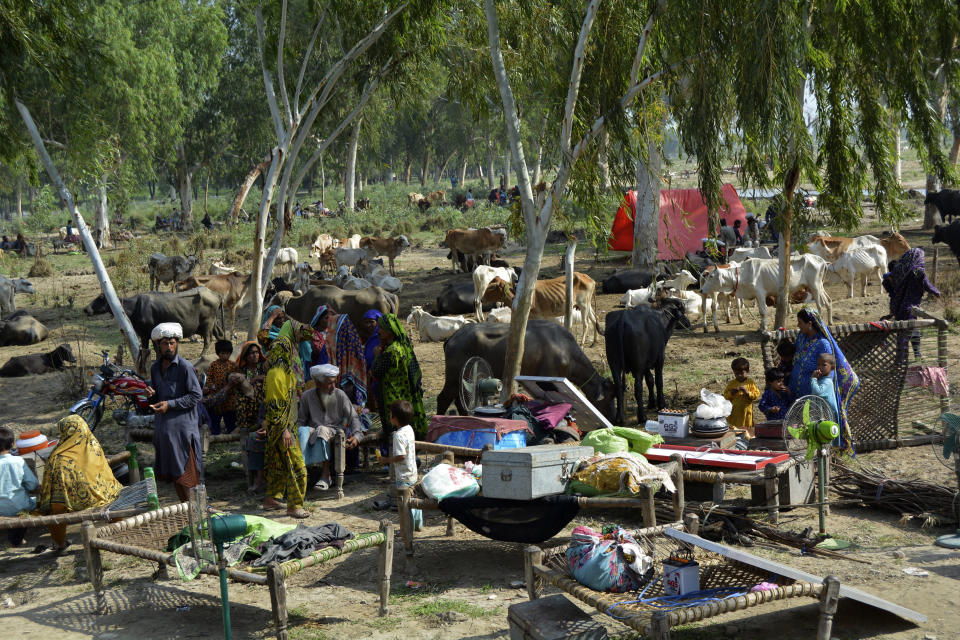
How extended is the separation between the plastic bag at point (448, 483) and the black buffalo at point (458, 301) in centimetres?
1278

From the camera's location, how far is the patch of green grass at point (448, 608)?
624 cm

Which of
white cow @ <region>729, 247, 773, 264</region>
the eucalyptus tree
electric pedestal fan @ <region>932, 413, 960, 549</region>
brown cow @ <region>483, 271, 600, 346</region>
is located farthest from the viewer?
white cow @ <region>729, 247, 773, 264</region>

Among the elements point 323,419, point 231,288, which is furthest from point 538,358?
point 231,288

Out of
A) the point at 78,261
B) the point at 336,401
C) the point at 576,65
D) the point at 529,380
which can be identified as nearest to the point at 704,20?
the point at 576,65

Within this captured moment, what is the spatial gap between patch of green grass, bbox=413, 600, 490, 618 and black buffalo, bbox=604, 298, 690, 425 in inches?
221

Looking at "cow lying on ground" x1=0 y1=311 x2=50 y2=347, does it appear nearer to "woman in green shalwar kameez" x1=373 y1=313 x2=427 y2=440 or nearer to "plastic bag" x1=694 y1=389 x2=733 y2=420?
"woman in green shalwar kameez" x1=373 y1=313 x2=427 y2=440

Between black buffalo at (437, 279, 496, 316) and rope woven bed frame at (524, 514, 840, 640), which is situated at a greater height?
black buffalo at (437, 279, 496, 316)

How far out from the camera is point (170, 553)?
650cm

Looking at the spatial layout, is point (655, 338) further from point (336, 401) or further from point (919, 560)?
point (919, 560)

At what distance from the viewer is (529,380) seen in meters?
10.1

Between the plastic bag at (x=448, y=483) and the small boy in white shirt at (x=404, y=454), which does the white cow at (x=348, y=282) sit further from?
the plastic bag at (x=448, y=483)

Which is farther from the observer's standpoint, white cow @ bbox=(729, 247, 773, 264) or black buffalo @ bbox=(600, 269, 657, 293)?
black buffalo @ bbox=(600, 269, 657, 293)

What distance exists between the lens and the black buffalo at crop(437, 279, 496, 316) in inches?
794

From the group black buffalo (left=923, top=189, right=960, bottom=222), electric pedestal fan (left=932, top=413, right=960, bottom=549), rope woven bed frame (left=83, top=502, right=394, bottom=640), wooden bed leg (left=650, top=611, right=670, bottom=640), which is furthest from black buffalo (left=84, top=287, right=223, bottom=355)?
black buffalo (left=923, top=189, right=960, bottom=222)
